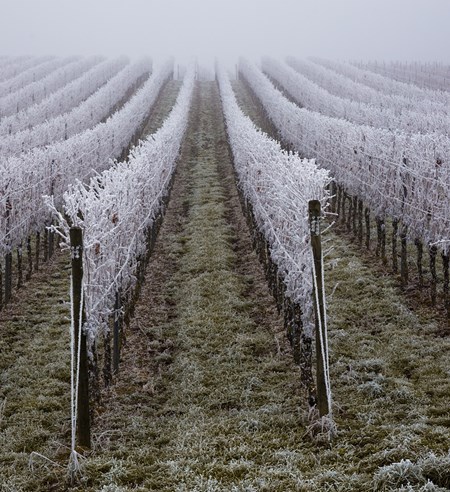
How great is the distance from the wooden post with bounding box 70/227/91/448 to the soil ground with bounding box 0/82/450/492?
280 millimetres

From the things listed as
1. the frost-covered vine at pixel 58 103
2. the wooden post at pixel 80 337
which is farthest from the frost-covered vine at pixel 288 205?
the frost-covered vine at pixel 58 103

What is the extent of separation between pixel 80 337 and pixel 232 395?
2.84 metres

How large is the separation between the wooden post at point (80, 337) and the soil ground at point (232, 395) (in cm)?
28

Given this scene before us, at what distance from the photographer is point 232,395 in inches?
376

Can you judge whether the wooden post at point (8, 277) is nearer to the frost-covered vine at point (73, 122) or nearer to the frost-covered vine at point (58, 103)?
the frost-covered vine at point (73, 122)

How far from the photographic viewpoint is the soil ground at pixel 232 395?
6949mm

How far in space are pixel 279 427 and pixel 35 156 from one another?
1182 centimetres

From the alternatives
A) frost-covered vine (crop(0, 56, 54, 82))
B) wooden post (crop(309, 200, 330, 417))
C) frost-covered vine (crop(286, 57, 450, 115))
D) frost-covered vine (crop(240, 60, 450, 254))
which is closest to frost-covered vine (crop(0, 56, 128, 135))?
frost-covered vine (crop(0, 56, 54, 82))

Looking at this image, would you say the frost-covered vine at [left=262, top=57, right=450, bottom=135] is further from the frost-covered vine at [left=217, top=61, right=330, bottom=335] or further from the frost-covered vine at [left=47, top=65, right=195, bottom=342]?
the frost-covered vine at [left=47, top=65, right=195, bottom=342]

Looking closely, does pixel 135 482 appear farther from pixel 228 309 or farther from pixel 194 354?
pixel 228 309

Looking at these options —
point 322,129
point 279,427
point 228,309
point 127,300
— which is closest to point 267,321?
point 228,309

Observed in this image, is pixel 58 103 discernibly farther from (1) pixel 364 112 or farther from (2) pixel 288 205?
(2) pixel 288 205

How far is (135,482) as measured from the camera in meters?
6.99

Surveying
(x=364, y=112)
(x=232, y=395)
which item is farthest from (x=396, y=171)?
(x=364, y=112)
